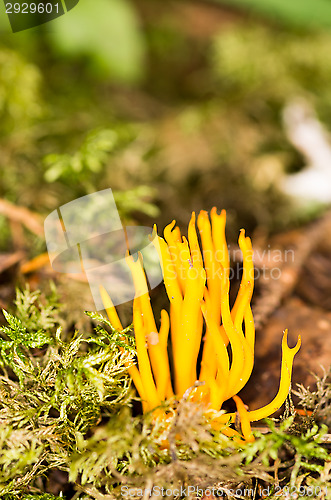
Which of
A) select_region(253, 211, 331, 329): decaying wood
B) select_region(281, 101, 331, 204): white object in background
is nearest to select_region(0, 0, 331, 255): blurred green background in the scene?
select_region(281, 101, 331, 204): white object in background

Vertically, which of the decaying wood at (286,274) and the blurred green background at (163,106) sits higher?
the blurred green background at (163,106)

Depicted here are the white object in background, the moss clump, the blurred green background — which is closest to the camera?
the moss clump

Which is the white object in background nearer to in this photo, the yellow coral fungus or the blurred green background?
the blurred green background

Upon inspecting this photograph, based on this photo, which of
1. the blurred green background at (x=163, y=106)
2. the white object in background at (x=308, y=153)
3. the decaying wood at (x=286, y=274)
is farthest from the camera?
the white object in background at (x=308, y=153)

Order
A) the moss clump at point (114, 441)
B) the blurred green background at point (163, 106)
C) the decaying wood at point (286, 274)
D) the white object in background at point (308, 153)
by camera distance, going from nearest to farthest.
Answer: the moss clump at point (114, 441) → the decaying wood at point (286, 274) → the blurred green background at point (163, 106) → the white object in background at point (308, 153)

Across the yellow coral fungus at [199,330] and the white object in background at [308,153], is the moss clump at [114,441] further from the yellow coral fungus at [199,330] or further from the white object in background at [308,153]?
the white object in background at [308,153]

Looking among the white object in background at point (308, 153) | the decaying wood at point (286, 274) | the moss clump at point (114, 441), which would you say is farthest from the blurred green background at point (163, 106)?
the moss clump at point (114, 441)
